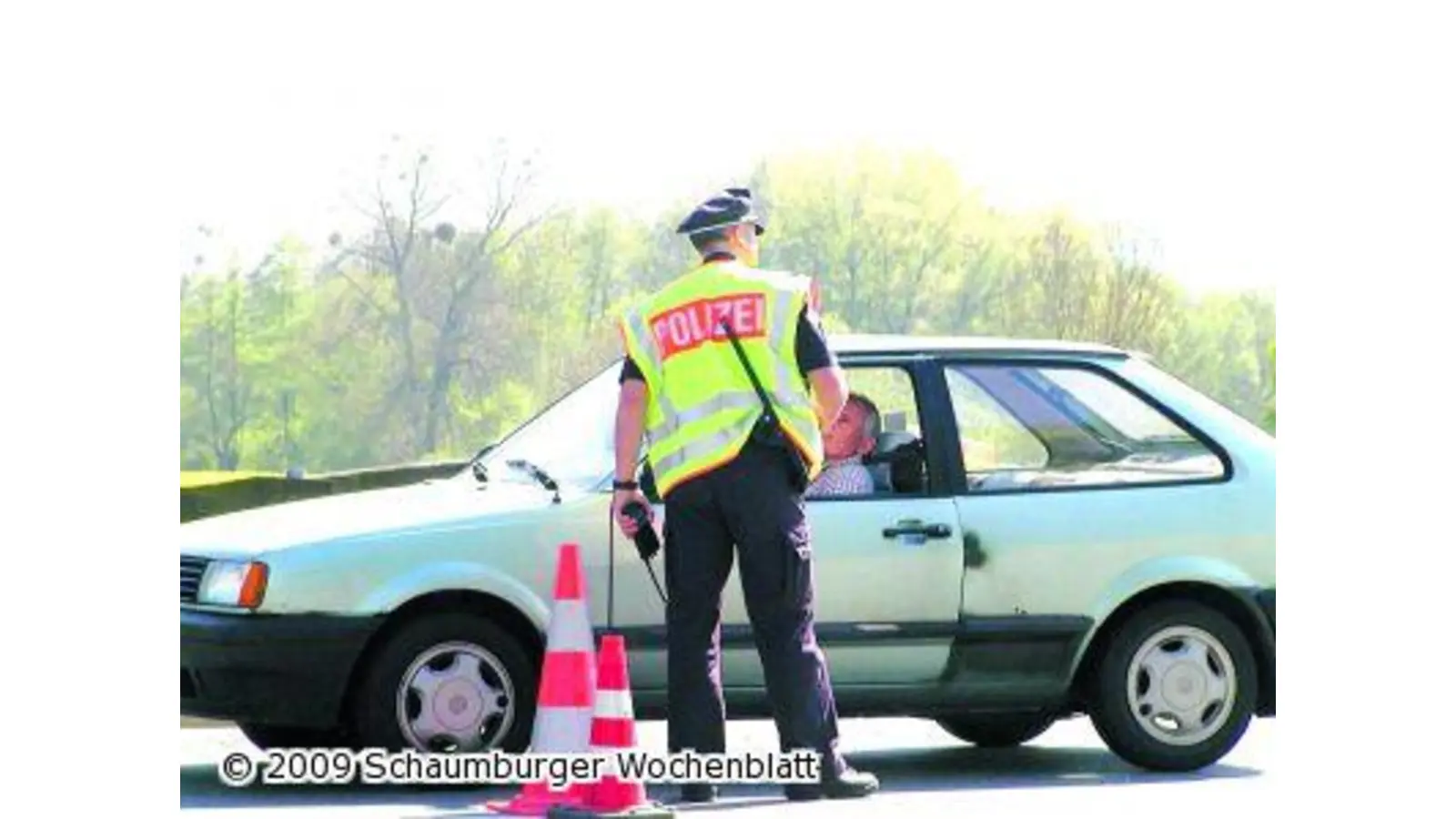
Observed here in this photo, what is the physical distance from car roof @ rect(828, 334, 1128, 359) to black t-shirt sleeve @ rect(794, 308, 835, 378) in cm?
117

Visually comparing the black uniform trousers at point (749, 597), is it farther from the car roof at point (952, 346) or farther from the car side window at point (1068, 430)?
the car side window at point (1068, 430)

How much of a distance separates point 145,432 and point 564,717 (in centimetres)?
188

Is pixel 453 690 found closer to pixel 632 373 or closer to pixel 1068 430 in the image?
pixel 632 373

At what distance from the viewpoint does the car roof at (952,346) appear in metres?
10.6

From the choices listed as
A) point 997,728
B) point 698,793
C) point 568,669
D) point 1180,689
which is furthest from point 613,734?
point 997,728

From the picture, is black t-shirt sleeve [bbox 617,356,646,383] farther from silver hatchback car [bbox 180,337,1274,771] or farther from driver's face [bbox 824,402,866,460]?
driver's face [bbox 824,402,866,460]

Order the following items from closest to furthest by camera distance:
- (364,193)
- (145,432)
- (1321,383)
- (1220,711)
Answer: (145,432) < (1321,383) < (1220,711) < (364,193)

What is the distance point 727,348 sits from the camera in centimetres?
934

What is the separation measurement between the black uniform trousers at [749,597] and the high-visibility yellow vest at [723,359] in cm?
9

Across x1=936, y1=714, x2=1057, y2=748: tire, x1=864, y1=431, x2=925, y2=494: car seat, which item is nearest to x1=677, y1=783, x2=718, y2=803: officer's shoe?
x1=864, y1=431, x2=925, y2=494: car seat

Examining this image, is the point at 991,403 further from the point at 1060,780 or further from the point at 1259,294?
the point at 1259,294

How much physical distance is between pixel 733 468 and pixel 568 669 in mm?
846

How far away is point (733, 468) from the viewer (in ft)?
30.4

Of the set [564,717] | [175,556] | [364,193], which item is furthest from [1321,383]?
[364,193]
